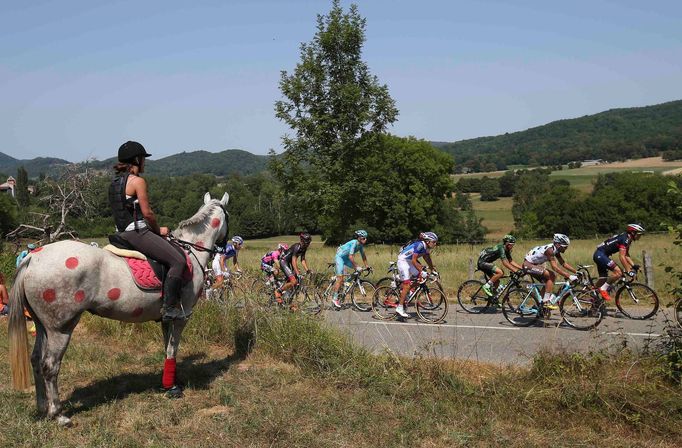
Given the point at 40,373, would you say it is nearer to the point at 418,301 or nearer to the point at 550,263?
the point at 418,301

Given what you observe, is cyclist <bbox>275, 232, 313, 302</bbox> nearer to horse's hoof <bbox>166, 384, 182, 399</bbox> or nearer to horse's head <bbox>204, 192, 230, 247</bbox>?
horse's head <bbox>204, 192, 230, 247</bbox>

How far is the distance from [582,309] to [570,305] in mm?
254

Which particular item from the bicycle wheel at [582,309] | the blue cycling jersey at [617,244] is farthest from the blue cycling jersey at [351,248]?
the blue cycling jersey at [617,244]

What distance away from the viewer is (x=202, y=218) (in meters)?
6.75

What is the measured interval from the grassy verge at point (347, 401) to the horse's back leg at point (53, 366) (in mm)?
160

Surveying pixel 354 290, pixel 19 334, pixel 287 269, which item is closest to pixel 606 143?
pixel 354 290

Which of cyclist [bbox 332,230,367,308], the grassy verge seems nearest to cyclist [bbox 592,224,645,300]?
cyclist [bbox 332,230,367,308]

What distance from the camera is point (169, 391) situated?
606 cm

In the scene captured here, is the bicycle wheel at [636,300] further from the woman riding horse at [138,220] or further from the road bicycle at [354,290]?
the woman riding horse at [138,220]

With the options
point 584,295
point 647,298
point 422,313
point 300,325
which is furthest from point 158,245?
point 647,298

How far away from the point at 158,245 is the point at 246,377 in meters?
1.96

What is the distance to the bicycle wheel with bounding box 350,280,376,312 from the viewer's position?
42.9ft

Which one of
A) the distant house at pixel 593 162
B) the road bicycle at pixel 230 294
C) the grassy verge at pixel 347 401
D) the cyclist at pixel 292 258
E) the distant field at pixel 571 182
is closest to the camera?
the grassy verge at pixel 347 401

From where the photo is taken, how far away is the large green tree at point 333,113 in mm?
21094
